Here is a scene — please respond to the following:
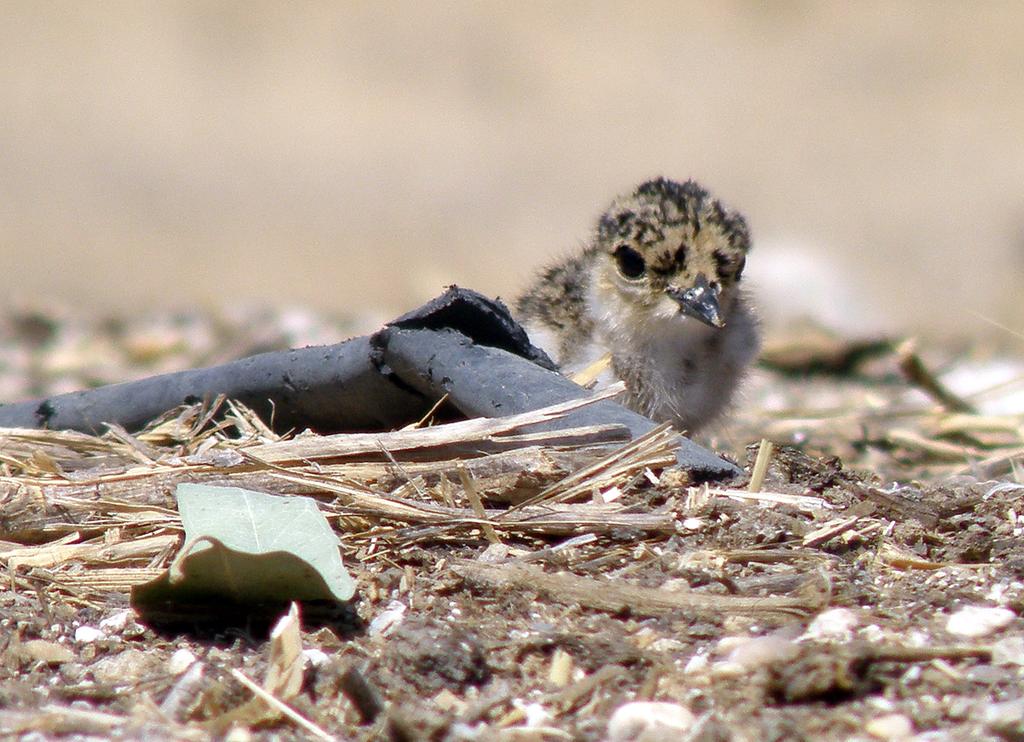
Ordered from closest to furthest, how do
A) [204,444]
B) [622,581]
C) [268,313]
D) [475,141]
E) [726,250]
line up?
[622,581], [204,444], [726,250], [268,313], [475,141]

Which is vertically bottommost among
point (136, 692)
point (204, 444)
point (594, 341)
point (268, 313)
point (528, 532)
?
point (136, 692)

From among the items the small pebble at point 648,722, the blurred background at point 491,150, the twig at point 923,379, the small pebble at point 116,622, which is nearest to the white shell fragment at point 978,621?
the small pebble at point 648,722

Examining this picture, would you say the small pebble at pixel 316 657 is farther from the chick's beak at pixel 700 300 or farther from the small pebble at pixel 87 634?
the chick's beak at pixel 700 300

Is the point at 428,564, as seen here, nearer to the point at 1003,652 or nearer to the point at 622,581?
the point at 622,581

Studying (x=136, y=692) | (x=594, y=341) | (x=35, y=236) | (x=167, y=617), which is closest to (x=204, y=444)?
(x=167, y=617)

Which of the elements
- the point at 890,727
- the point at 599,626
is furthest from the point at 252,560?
the point at 890,727

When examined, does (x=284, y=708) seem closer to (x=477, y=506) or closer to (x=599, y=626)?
(x=599, y=626)
